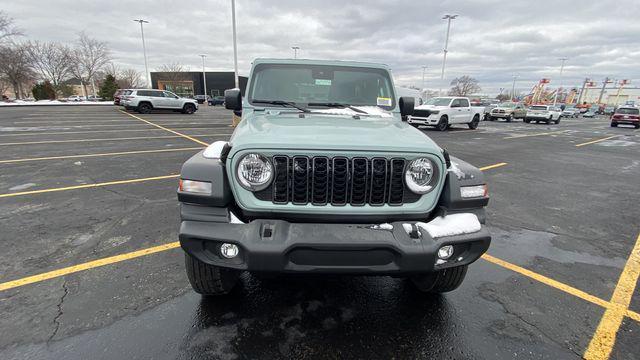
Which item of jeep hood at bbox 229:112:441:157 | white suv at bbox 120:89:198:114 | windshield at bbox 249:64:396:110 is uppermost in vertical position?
windshield at bbox 249:64:396:110

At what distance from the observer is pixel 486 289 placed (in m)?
2.98

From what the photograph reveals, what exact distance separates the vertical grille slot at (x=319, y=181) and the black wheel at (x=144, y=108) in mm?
24380

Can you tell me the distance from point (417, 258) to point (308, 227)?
696mm

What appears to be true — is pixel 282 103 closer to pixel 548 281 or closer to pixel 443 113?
pixel 548 281

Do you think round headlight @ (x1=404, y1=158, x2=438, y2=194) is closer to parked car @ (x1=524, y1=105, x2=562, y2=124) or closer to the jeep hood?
the jeep hood

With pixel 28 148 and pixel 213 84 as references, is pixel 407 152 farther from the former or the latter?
pixel 213 84

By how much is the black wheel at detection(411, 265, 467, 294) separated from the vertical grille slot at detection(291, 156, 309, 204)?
3.71ft

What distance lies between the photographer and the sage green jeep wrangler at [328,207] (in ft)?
6.55

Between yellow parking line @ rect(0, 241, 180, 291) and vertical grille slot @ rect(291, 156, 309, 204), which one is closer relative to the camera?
vertical grille slot @ rect(291, 156, 309, 204)

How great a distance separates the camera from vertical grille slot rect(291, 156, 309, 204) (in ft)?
7.11

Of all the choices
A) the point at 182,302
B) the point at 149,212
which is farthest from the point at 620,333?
the point at 149,212

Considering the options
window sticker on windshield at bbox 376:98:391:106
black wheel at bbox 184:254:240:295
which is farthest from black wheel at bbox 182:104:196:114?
black wheel at bbox 184:254:240:295

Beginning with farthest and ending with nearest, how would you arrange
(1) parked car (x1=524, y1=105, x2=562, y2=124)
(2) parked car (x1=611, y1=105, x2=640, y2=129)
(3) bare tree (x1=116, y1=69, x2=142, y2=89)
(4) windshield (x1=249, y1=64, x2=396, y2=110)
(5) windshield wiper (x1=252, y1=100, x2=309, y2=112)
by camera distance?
(3) bare tree (x1=116, y1=69, x2=142, y2=89) < (1) parked car (x1=524, y1=105, x2=562, y2=124) < (2) parked car (x1=611, y1=105, x2=640, y2=129) < (4) windshield (x1=249, y1=64, x2=396, y2=110) < (5) windshield wiper (x1=252, y1=100, x2=309, y2=112)

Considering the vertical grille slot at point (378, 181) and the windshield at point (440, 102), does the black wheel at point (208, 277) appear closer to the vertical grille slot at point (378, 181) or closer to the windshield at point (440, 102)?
the vertical grille slot at point (378, 181)
